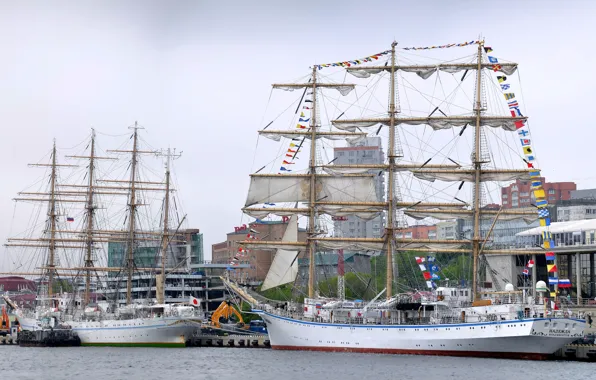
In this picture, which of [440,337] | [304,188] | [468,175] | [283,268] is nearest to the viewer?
[440,337]

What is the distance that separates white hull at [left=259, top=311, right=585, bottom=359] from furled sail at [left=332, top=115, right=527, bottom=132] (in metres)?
18.2

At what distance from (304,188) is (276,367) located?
27.9 m

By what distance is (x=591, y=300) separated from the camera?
102938 millimetres

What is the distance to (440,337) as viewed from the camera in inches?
3172

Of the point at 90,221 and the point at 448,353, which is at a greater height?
the point at 90,221

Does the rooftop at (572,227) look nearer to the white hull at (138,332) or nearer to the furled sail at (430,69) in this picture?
the furled sail at (430,69)

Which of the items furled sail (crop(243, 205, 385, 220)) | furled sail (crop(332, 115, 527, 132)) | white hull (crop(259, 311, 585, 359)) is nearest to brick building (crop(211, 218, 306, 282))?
furled sail (crop(243, 205, 385, 220))

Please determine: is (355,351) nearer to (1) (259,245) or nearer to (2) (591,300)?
(1) (259,245)

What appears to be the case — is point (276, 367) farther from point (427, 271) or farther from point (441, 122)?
point (441, 122)

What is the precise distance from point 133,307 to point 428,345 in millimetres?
38493

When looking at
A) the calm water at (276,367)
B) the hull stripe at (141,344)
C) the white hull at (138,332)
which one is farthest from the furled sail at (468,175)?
the hull stripe at (141,344)

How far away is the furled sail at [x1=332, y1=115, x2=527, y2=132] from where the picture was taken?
9000 centimetres

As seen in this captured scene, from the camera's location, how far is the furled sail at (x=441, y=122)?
90000mm

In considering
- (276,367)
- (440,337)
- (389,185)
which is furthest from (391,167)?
(276,367)
